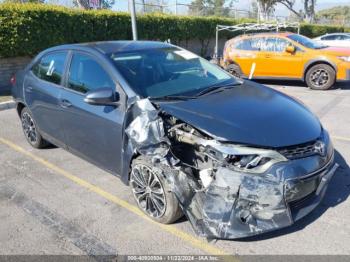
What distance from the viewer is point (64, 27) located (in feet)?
37.7

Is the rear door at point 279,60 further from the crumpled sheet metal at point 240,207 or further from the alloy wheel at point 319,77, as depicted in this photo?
the crumpled sheet metal at point 240,207

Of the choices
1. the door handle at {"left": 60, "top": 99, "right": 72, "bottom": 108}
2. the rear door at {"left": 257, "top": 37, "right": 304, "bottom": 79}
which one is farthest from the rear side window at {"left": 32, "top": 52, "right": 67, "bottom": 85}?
the rear door at {"left": 257, "top": 37, "right": 304, "bottom": 79}

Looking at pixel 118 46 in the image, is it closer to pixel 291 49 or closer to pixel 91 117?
pixel 91 117

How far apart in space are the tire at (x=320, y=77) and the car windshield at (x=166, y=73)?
20.8ft

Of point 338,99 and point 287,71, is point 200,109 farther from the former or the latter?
point 287,71

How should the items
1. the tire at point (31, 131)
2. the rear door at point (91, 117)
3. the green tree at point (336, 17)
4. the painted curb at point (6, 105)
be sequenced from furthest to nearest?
1. the green tree at point (336, 17)
2. the painted curb at point (6, 105)
3. the tire at point (31, 131)
4. the rear door at point (91, 117)

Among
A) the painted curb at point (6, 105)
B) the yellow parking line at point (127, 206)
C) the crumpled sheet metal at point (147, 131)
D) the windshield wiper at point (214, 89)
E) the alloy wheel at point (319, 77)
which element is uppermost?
the windshield wiper at point (214, 89)

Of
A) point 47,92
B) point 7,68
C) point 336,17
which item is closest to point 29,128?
point 47,92

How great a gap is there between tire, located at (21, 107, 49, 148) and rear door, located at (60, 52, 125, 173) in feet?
3.56

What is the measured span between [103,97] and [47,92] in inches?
59.2

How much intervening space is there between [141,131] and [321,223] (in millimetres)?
1863

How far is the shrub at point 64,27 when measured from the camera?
1011cm

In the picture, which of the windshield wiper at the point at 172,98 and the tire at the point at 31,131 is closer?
the windshield wiper at the point at 172,98

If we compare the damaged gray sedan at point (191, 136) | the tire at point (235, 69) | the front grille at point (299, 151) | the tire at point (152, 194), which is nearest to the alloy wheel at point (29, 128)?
the damaged gray sedan at point (191, 136)
